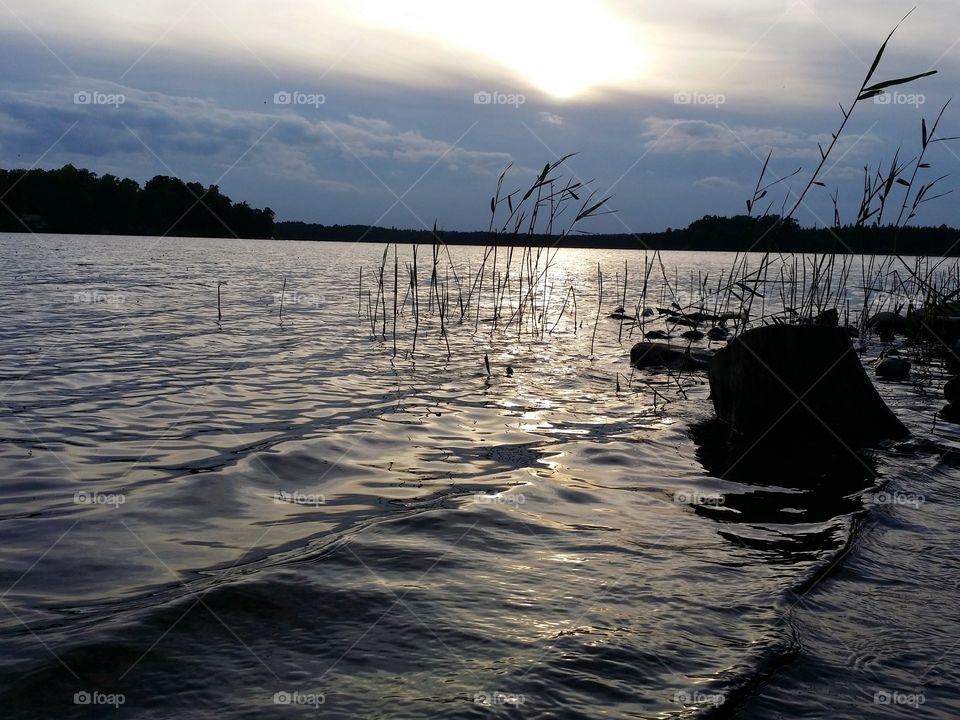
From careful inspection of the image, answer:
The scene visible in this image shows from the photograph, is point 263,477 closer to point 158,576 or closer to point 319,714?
point 158,576

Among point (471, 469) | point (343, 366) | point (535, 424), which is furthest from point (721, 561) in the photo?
point (343, 366)

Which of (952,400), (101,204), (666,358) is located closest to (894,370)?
(952,400)

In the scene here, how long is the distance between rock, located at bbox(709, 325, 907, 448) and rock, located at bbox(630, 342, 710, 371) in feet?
14.2

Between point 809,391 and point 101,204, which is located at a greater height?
point 101,204

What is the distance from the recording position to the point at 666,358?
11609 millimetres

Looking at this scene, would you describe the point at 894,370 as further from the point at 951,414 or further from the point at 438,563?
the point at 438,563

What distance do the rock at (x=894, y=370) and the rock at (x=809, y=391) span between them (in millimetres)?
4221

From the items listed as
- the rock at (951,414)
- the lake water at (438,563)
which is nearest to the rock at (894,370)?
the rock at (951,414)

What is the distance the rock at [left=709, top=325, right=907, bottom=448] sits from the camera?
22.3 feet

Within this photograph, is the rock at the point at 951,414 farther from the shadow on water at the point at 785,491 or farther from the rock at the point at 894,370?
the rock at the point at 894,370

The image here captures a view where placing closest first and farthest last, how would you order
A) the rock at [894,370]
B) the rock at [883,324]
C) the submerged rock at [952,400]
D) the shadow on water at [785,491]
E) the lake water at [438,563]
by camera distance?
the lake water at [438,563] → the shadow on water at [785,491] → the submerged rock at [952,400] → the rock at [894,370] → the rock at [883,324]

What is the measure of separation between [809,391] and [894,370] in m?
5.04

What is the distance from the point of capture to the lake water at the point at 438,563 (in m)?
2.65

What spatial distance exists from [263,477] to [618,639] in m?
3.09
